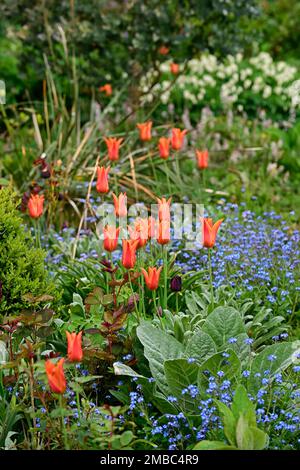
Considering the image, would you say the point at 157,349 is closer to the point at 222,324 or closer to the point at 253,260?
the point at 222,324

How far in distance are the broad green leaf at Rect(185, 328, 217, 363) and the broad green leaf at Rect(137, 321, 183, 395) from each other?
5 centimetres

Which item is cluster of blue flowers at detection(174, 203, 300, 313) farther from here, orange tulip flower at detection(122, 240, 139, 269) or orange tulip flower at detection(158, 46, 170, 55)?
orange tulip flower at detection(158, 46, 170, 55)

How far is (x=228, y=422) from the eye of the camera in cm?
276

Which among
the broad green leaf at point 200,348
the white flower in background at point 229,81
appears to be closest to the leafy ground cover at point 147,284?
the broad green leaf at point 200,348

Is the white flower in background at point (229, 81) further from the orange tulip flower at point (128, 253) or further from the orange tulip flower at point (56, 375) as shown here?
the orange tulip flower at point (56, 375)

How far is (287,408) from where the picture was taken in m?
3.05

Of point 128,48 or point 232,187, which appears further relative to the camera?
point 128,48

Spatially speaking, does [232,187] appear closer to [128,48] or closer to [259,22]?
[128,48]

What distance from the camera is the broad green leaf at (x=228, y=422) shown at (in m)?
2.75

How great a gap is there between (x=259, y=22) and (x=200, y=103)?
10.8 ft

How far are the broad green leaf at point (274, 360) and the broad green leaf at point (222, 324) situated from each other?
0.17 metres
